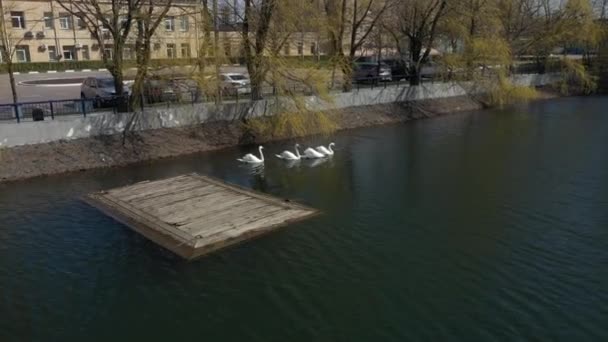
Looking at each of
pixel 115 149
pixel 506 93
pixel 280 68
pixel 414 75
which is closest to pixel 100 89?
pixel 115 149

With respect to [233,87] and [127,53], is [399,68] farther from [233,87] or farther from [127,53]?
[127,53]

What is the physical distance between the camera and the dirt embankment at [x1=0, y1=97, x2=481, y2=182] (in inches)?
840

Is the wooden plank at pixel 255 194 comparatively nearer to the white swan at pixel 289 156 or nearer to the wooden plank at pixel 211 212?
the wooden plank at pixel 211 212

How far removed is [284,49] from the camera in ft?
91.4

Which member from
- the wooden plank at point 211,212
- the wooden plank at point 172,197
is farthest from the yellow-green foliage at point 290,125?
the wooden plank at point 211,212

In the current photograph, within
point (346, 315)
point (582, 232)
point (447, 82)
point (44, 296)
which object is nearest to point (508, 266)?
point (582, 232)

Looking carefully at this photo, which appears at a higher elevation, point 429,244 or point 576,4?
point 576,4

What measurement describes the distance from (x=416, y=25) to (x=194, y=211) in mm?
27275

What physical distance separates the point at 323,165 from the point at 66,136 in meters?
11.4

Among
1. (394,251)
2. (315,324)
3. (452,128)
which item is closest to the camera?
(315,324)

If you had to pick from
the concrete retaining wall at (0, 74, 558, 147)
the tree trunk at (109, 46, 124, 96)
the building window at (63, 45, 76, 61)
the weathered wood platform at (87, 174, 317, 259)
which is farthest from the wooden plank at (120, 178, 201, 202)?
the building window at (63, 45, 76, 61)

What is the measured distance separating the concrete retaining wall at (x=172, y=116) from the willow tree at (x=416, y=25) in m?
1.83

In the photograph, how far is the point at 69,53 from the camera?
57.0 m

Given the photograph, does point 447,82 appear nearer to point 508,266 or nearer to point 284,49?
point 284,49
